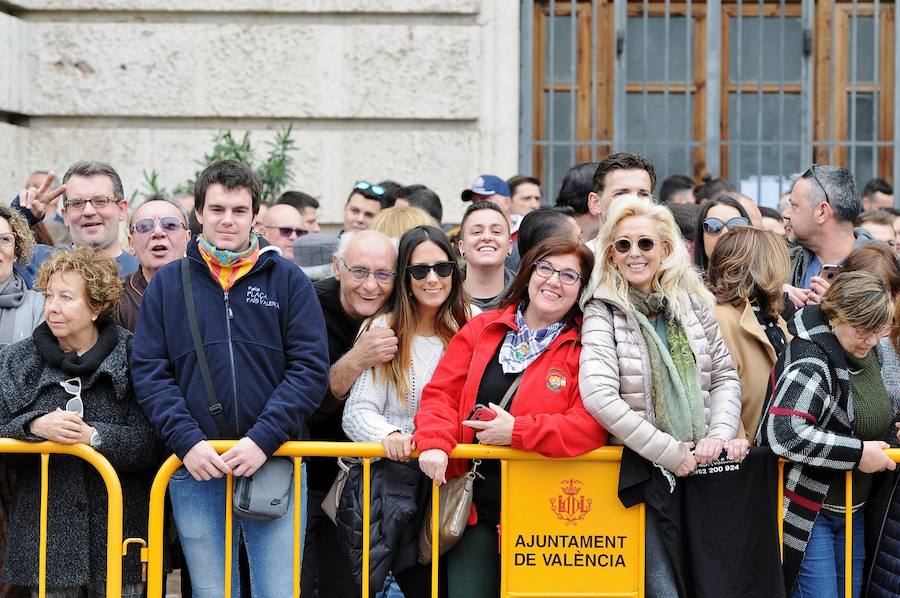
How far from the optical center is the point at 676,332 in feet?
15.1

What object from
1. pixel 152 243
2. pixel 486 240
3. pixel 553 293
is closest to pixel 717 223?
pixel 486 240

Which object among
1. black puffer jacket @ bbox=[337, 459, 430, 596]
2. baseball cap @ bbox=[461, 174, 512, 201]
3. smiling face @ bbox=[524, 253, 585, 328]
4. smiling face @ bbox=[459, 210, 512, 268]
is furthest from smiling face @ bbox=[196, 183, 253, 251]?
baseball cap @ bbox=[461, 174, 512, 201]

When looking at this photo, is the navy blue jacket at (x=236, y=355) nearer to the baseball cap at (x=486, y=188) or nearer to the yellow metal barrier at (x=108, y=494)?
the yellow metal barrier at (x=108, y=494)

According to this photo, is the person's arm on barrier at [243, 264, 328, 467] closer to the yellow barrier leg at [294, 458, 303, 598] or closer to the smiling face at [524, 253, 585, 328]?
the yellow barrier leg at [294, 458, 303, 598]

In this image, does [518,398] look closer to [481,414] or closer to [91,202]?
[481,414]

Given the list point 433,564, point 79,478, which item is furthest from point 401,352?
point 79,478

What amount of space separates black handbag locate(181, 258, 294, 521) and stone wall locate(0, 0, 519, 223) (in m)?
4.37

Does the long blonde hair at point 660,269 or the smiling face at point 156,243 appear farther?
the smiling face at point 156,243

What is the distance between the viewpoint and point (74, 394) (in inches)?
184

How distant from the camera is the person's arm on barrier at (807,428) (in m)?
4.50

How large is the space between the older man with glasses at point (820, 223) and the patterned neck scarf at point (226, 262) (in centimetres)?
267

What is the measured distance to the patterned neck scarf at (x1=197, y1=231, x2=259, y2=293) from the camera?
4.57 m

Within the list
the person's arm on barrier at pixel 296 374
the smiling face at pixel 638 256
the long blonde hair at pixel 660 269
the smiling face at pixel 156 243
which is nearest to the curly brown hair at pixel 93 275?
the smiling face at pixel 156 243

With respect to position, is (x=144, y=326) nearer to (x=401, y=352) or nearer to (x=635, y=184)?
(x=401, y=352)
